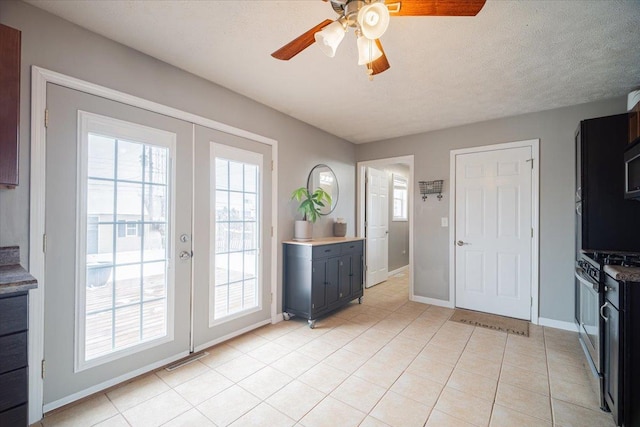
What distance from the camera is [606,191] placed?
8.10 feet

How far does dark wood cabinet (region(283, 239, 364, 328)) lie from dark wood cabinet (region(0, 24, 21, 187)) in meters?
2.30

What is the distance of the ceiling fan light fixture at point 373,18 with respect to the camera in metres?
1.16

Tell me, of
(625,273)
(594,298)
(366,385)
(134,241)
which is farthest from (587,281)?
(134,241)

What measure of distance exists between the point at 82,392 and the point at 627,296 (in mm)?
3339

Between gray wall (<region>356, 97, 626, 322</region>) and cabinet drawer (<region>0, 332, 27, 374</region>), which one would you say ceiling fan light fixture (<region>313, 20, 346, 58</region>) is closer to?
cabinet drawer (<region>0, 332, 27, 374</region>)

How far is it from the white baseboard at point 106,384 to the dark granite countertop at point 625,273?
120 inches

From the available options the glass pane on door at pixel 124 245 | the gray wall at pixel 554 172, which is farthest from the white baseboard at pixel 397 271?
the glass pane on door at pixel 124 245

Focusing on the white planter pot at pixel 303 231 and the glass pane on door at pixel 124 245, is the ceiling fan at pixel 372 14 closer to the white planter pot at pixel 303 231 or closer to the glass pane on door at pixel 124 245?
the glass pane on door at pixel 124 245

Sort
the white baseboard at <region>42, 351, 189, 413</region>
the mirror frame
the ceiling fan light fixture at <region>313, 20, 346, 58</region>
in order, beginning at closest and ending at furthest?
the ceiling fan light fixture at <region>313, 20, 346, 58</region>, the white baseboard at <region>42, 351, 189, 413</region>, the mirror frame

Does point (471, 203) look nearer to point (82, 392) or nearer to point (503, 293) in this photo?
point (503, 293)

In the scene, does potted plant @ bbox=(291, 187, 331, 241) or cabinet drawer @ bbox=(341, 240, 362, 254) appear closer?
potted plant @ bbox=(291, 187, 331, 241)

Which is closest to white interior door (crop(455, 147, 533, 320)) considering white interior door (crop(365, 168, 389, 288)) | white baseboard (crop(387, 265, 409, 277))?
white interior door (crop(365, 168, 389, 288))

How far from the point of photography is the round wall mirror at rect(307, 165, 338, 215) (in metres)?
3.79

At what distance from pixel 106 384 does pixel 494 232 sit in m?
4.10
